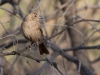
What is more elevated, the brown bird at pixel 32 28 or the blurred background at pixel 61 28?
the brown bird at pixel 32 28

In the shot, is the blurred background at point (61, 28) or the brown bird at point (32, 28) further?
the blurred background at point (61, 28)

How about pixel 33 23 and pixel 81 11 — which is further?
pixel 81 11

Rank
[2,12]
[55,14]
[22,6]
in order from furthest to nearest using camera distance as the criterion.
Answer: [22,6] < [55,14] < [2,12]

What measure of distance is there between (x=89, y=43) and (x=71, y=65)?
0.93 metres

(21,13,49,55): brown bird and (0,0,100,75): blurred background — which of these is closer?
(21,13,49,55): brown bird

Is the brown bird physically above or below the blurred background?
above

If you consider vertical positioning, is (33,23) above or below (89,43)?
above

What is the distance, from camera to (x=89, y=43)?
27.3 ft

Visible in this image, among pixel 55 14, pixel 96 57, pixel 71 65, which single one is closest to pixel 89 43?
pixel 96 57

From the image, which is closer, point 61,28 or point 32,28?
point 32,28

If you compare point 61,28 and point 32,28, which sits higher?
point 32,28

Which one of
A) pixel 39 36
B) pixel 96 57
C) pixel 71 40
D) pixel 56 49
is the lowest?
pixel 96 57

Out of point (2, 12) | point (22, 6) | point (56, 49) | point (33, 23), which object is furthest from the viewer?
point (22, 6)

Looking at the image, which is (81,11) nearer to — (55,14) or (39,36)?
(55,14)
